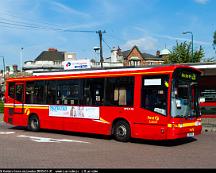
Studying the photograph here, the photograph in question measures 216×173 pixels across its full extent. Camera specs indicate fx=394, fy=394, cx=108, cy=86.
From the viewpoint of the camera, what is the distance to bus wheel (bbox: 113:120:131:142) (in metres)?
14.6

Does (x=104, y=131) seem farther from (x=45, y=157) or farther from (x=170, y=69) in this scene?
(x=45, y=157)

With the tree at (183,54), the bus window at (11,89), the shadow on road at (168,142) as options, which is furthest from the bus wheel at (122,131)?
the tree at (183,54)

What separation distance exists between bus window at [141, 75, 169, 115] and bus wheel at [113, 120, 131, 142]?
1.19 metres

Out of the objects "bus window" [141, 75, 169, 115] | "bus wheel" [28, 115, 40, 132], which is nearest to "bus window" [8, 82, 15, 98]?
"bus wheel" [28, 115, 40, 132]

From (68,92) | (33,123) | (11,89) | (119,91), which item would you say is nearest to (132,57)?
(11,89)

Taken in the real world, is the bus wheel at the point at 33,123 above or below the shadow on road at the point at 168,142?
above

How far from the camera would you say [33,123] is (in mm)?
18875

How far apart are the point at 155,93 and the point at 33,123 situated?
295 inches

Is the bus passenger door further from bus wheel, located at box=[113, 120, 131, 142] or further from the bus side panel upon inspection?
the bus side panel

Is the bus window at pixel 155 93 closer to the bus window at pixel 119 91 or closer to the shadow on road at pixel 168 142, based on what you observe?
the bus window at pixel 119 91

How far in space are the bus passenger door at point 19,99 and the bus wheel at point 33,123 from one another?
72cm

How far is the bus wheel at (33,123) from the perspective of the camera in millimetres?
18625

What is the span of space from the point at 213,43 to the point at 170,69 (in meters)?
68.5

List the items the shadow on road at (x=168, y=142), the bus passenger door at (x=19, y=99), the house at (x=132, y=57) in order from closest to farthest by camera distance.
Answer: the shadow on road at (x=168, y=142), the bus passenger door at (x=19, y=99), the house at (x=132, y=57)
